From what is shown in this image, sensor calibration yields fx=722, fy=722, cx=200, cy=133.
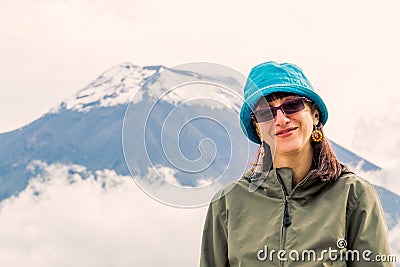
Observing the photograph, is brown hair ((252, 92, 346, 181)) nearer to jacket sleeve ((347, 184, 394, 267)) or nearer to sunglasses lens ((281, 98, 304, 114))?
sunglasses lens ((281, 98, 304, 114))

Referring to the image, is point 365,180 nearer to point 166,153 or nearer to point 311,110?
point 311,110

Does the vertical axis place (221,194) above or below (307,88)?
below

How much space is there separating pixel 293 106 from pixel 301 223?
0.57 m

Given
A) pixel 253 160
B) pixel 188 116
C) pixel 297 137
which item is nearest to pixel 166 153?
pixel 188 116

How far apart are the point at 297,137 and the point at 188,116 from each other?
62 cm

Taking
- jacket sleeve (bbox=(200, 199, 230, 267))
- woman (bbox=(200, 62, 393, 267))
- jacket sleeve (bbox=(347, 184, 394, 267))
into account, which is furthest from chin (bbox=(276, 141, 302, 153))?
jacket sleeve (bbox=(200, 199, 230, 267))

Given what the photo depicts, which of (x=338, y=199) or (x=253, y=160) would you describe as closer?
(x=338, y=199)

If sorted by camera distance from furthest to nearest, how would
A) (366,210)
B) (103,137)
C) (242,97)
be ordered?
(103,137) < (242,97) < (366,210)

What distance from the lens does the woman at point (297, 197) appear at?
11.3 feet

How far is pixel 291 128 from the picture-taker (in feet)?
11.6

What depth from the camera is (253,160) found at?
3785 mm

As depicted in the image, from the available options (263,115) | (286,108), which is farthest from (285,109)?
(263,115)

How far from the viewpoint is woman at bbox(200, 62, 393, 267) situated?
346 cm

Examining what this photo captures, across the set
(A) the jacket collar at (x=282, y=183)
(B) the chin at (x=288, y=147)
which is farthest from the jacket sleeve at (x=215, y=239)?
(B) the chin at (x=288, y=147)
